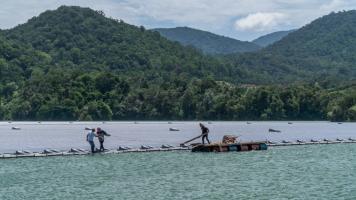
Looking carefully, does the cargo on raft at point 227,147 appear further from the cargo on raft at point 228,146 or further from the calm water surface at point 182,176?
the calm water surface at point 182,176

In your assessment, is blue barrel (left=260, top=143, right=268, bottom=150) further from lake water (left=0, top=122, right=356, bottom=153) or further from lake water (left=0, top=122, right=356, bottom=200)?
lake water (left=0, top=122, right=356, bottom=153)

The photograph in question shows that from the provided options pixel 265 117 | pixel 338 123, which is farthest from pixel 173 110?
pixel 338 123

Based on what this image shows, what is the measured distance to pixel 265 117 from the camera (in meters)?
189

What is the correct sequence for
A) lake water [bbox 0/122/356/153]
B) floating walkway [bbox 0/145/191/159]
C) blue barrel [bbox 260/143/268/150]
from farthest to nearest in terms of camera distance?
lake water [bbox 0/122/356/153] < blue barrel [bbox 260/143/268/150] < floating walkway [bbox 0/145/191/159]

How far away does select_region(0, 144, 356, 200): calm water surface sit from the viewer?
40.8m

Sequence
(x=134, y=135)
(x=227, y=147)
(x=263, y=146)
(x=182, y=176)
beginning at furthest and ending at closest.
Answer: (x=134, y=135), (x=263, y=146), (x=227, y=147), (x=182, y=176)

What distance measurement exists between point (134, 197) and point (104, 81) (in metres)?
156

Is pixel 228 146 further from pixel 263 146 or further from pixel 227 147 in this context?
pixel 263 146

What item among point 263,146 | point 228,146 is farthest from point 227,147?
point 263,146

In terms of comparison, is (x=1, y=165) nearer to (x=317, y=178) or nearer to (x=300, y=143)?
(x=317, y=178)

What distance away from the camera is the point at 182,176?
48.7 m

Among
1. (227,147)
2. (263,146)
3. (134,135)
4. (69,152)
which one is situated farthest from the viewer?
(134,135)

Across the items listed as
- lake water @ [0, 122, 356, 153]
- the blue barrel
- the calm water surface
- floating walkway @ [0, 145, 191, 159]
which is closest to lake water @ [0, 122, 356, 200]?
the calm water surface

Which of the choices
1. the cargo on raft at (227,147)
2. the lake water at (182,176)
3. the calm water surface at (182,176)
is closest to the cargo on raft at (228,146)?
the cargo on raft at (227,147)
